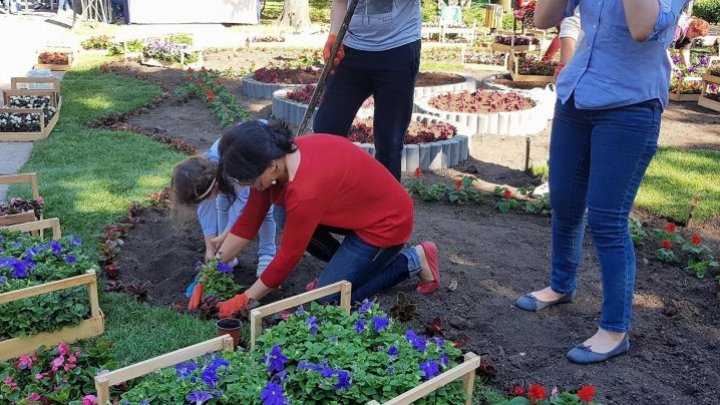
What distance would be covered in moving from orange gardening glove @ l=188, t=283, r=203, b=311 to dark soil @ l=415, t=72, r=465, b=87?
7.60 meters

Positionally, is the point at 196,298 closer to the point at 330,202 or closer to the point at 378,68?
the point at 330,202

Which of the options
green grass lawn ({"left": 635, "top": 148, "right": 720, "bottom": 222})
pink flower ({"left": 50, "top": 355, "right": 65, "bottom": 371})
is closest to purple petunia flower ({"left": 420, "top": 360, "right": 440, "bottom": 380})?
pink flower ({"left": 50, "top": 355, "right": 65, "bottom": 371})

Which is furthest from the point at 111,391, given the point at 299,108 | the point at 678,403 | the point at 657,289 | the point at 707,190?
the point at 299,108

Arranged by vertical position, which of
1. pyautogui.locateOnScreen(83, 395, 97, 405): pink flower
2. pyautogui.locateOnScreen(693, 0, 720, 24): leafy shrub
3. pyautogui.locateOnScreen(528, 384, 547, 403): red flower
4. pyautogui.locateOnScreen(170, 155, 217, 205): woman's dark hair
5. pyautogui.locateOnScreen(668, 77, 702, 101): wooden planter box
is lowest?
pyautogui.locateOnScreen(83, 395, 97, 405): pink flower

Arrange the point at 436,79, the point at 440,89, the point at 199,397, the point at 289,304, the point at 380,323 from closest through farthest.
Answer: the point at 199,397 → the point at 380,323 → the point at 289,304 → the point at 440,89 → the point at 436,79

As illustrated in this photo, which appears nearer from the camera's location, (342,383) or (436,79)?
(342,383)

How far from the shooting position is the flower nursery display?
A: 2.23m

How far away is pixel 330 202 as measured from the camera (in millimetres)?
3320

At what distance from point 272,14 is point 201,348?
81.7 feet

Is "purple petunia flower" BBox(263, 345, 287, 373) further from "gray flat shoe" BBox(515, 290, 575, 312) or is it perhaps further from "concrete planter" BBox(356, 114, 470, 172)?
"concrete planter" BBox(356, 114, 470, 172)

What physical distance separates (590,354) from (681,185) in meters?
3.43

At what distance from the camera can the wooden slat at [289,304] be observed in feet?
8.95

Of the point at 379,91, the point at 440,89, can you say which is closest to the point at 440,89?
the point at 440,89

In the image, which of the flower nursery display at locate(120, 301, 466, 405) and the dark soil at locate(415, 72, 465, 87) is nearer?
the flower nursery display at locate(120, 301, 466, 405)
